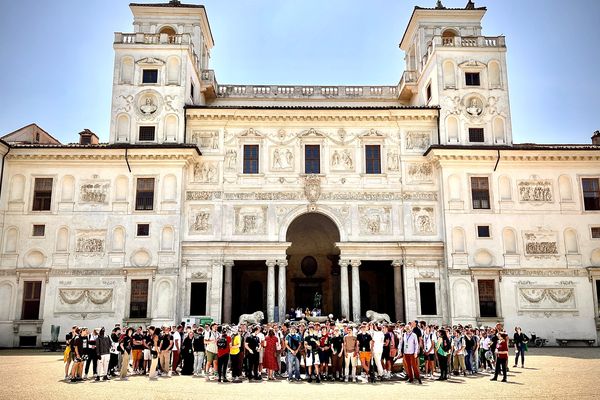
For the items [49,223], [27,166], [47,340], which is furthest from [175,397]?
[27,166]

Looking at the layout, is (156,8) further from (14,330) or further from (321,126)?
(14,330)

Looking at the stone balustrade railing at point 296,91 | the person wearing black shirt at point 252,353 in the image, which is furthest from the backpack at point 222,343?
the stone balustrade railing at point 296,91

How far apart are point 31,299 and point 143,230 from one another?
741 centimetres

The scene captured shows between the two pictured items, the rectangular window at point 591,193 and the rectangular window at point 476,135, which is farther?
the rectangular window at point 476,135

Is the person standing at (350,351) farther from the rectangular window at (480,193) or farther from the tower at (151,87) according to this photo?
the tower at (151,87)

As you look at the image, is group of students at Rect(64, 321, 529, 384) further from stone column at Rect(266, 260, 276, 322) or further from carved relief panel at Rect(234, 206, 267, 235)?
carved relief panel at Rect(234, 206, 267, 235)

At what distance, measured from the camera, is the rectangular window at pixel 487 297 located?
30.5 m

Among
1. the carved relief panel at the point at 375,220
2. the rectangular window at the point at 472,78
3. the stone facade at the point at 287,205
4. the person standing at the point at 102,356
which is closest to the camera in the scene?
the person standing at the point at 102,356

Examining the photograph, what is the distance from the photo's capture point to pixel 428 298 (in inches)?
1228

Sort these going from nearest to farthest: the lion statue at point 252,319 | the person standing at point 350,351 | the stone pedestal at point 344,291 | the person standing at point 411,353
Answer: the person standing at point 411,353 < the person standing at point 350,351 < the lion statue at point 252,319 < the stone pedestal at point 344,291

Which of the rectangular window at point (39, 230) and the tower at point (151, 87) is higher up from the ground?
the tower at point (151, 87)

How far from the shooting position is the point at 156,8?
38688 mm

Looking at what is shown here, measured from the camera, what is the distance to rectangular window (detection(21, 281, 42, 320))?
30.0m

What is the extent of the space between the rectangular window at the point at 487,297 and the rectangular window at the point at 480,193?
4.54 m
